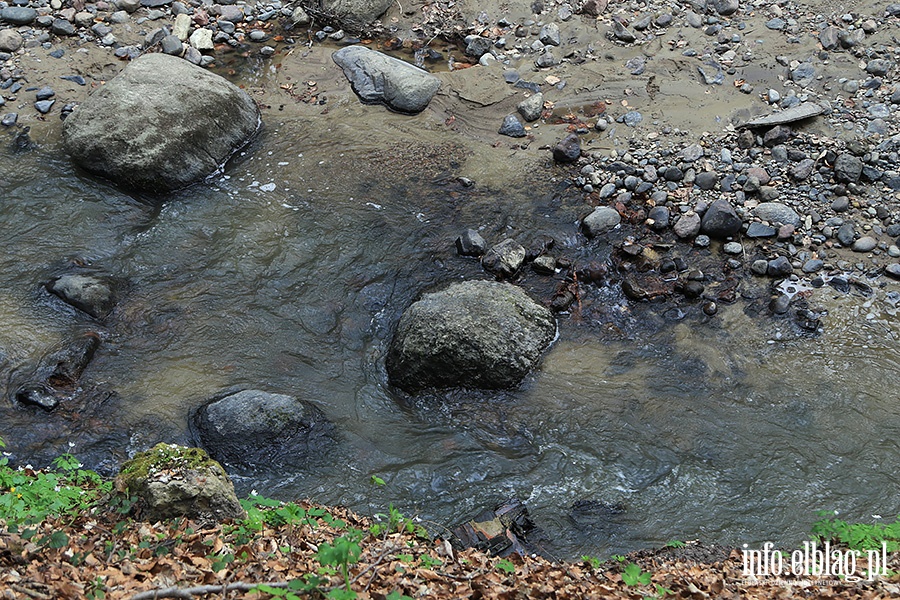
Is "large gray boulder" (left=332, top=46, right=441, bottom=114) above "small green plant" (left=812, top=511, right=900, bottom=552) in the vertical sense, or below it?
above

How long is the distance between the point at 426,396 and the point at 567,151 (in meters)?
3.89

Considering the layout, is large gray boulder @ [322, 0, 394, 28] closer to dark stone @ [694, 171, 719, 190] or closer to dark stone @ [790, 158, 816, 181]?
dark stone @ [694, 171, 719, 190]

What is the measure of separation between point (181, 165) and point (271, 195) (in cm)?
119

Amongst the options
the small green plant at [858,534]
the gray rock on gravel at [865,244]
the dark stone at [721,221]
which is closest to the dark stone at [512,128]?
the dark stone at [721,221]

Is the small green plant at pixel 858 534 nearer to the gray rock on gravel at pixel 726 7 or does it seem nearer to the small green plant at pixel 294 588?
the small green plant at pixel 294 588

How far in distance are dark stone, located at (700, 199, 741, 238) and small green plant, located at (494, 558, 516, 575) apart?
4.97 meters

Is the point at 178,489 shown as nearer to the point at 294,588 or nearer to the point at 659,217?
the point at 294,588

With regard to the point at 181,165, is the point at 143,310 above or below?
below

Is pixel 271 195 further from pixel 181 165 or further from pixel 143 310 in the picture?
pixel 143 310

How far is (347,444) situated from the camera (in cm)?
680

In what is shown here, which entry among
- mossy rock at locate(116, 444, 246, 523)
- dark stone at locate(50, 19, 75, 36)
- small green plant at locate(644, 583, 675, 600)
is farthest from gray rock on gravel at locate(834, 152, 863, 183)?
dark stone at locate(50, 19, 75, 36)

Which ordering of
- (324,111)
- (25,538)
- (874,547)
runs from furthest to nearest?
(324,111)
(874,547)
(25,538)

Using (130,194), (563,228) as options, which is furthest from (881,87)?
(130,194)

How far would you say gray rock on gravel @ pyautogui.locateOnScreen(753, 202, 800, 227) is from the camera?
320 inches
